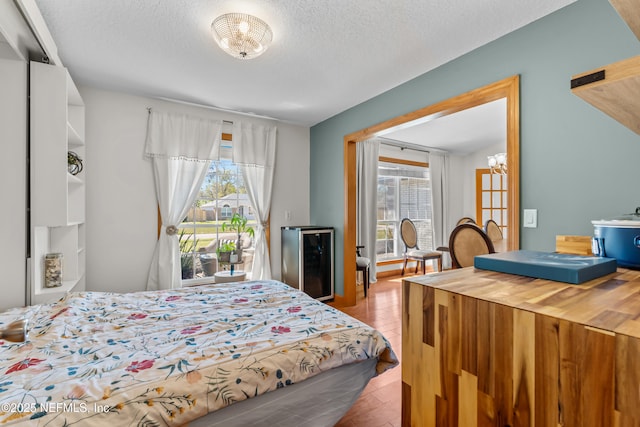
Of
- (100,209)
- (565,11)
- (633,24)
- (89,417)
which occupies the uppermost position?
(565,11)

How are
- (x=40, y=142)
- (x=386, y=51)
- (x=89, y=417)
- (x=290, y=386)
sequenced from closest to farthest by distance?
(x=89, y=417), (x=290, y=386), (x=40, y=142), (x=386, y=51)

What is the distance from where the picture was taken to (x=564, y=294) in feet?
2.13

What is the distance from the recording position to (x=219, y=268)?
3768 millimetres

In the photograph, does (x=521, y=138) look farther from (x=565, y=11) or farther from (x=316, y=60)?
(x=316, y=60)

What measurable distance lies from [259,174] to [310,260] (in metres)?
1.34

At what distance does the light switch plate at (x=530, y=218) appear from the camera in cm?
193

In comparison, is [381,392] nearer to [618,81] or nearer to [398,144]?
[618,81]

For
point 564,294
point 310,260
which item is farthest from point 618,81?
point 310,260

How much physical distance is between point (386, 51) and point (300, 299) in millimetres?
2042

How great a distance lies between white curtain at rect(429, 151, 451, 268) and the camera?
232 inches

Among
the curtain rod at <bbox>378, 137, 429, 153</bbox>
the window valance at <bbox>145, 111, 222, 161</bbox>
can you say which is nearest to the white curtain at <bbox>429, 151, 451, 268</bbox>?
the curtain rod at <bbox>378, 137, 429, 153</bbox>

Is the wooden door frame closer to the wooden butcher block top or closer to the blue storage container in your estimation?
the blue storage container

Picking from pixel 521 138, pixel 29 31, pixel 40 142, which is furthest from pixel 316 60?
pixel 40 142

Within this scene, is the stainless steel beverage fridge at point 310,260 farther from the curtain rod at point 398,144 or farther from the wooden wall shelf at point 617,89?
the wooden wall shelf at point 617,89
